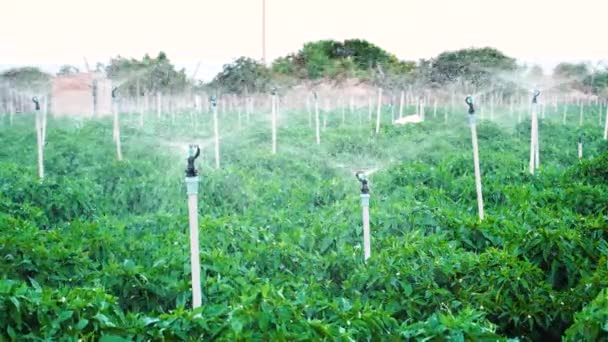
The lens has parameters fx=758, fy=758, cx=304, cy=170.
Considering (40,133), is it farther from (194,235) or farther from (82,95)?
(194,235)

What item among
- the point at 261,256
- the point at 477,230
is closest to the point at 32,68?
the point at 261,256

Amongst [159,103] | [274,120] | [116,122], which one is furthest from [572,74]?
[116,122]

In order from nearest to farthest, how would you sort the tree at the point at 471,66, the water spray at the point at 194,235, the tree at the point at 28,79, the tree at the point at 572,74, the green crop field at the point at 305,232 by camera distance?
1. the green crop field at the point at 305,232
2. the water spray at the point at 194,235
3. the tree at the point at 28,79
4. the tree at the point at 471,66
5. the tree at the point at 572,74

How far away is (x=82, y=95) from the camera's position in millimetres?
5641

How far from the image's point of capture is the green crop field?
2.31 metres

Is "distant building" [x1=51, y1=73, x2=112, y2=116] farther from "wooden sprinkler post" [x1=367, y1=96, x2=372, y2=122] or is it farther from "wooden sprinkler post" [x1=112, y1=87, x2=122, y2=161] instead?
"wooden sprinkler post" [x1=367, y1=96, x2=372, y2=122]

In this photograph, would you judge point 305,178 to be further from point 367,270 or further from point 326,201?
point 367,270

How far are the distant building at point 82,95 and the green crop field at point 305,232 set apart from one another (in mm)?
102

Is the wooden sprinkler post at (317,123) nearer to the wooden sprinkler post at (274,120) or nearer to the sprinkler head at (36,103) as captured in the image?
the wooden sprinkler post at (274,120)

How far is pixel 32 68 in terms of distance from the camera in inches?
218

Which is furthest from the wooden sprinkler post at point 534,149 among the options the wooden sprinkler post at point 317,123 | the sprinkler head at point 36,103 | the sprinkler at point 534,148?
the sprinkler head at point 36,103

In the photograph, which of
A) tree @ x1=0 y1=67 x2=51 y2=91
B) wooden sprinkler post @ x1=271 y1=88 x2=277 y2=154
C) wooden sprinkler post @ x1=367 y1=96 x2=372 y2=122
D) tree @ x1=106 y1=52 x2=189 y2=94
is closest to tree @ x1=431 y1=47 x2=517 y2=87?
wooden sprinkler post @ x1=367 y1=96 x2=372 y2=122

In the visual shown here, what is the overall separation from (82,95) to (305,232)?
243 centimetres

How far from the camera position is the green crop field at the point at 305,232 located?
7.58 ft
